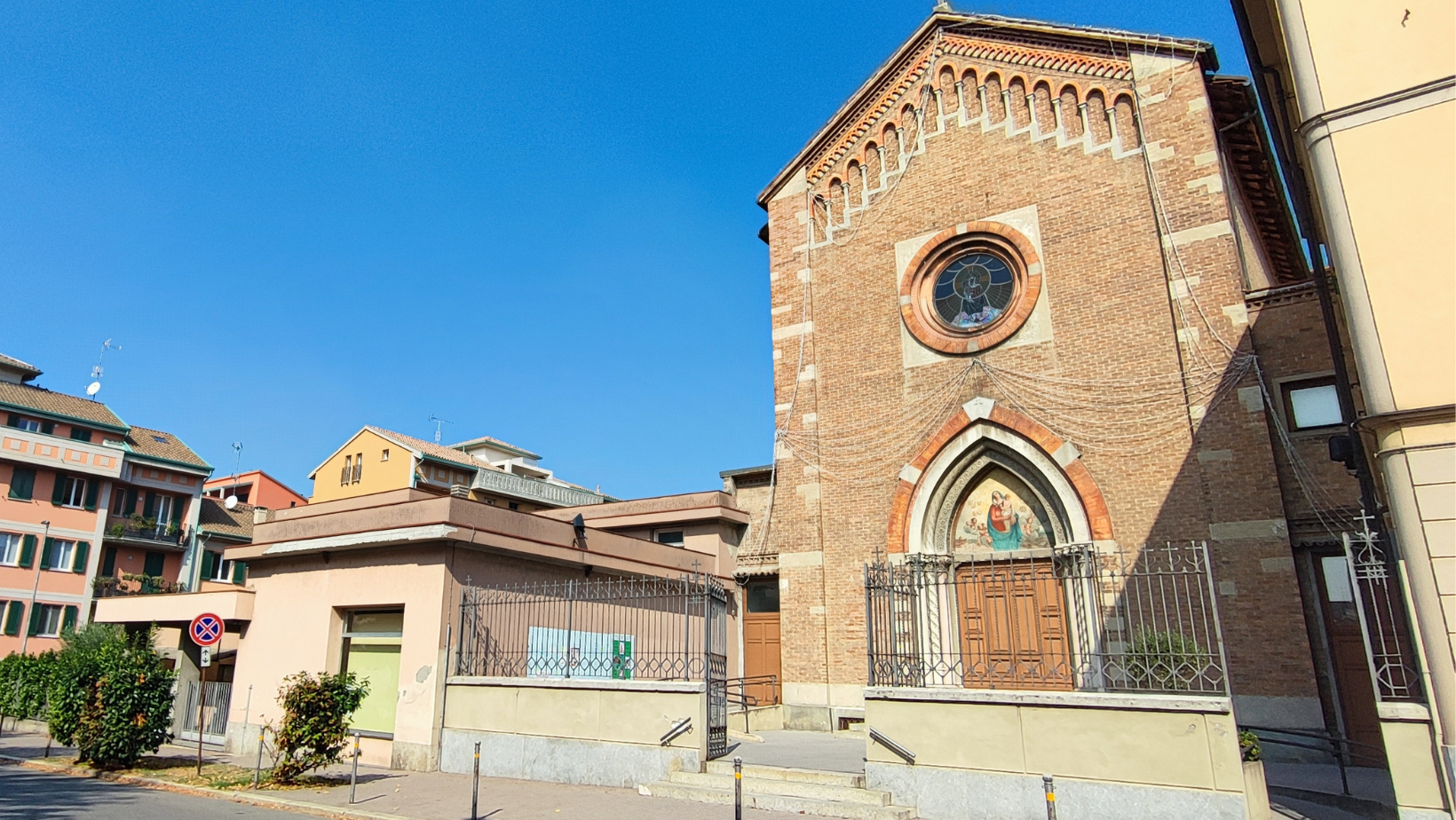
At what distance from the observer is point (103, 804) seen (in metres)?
10.7

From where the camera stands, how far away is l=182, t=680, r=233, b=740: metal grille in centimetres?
1944

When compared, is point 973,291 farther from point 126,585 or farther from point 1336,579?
point 126,585

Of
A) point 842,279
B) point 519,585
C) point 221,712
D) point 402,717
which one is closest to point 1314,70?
point 842,279

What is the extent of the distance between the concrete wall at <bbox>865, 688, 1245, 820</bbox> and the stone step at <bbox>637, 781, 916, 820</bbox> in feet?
1.59

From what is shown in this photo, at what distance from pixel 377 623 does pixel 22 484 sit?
27.3 metres

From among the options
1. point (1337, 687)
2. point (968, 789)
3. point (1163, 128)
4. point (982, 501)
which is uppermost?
point (1163, 128)

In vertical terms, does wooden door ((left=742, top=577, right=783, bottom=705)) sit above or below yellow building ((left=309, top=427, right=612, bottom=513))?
below

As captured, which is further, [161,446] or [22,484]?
[161,446]

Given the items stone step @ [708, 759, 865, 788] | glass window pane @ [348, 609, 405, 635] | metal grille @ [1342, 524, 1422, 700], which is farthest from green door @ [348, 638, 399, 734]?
metal grille @ [1342, 524, 1422, 700]

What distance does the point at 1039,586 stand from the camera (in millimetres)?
15602

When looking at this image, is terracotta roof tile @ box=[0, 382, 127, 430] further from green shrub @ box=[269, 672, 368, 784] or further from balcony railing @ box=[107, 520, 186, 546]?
green shrub @ box=[269, 672, 368, 784]

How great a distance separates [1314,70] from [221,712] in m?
23.1

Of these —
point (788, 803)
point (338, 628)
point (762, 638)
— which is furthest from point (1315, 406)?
point (338, 628)

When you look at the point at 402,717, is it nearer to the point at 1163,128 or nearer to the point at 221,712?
the point at 221,712
